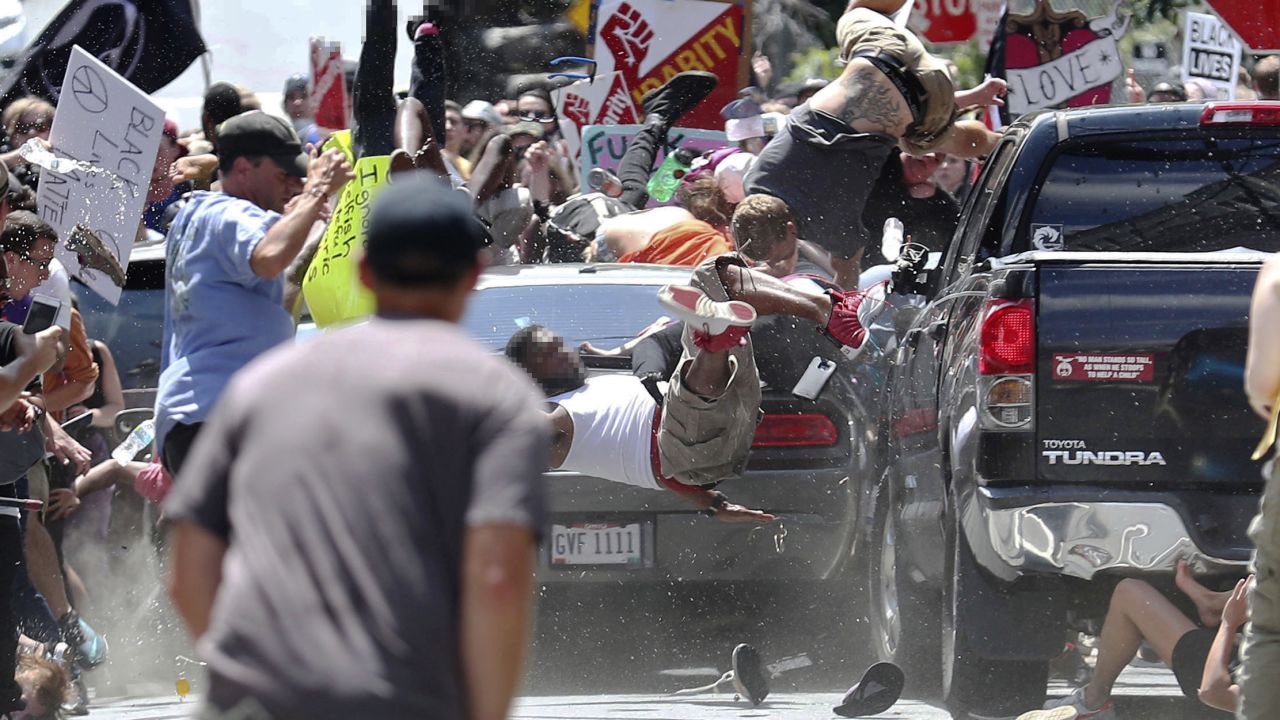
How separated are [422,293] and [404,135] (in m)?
5.25

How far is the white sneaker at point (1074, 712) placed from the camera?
670 centimetres

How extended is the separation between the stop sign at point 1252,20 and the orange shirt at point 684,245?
16.6 feet

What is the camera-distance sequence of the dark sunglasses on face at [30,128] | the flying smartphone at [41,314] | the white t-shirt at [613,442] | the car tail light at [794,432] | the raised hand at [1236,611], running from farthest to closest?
the dark sunglasses on face at [30,128]
the car tail light at [794,432]
the white t-shirt at [613,442]
the flying smartphone at [41,314]
the raised hand at [1236,611]

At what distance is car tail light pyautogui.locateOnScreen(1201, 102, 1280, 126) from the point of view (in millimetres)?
6746

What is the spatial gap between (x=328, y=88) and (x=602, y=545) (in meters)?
9.56

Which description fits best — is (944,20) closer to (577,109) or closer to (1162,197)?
(577,109)

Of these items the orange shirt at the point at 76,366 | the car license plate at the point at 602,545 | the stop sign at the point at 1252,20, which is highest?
the stop sign at the point at 1252,20

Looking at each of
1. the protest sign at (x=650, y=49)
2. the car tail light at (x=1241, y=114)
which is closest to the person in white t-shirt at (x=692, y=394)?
the car tail light at (x=1241, y=114)

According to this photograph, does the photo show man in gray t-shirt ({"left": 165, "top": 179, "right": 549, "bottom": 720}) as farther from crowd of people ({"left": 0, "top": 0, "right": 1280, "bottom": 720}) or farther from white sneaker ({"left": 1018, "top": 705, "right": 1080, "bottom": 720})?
white sneaker ({"left": 1018, "top": 705, "right": 1080, "bottom": 720})

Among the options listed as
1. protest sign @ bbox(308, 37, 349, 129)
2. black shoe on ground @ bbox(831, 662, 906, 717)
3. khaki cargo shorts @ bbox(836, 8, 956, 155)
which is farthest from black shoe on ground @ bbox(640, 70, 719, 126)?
black shoe on ground @ bbox(831, 662, 906, 717)

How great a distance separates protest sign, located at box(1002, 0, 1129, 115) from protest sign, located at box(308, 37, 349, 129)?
573 cm

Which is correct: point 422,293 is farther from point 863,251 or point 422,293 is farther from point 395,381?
point 863,251

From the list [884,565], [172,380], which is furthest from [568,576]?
[172,380]

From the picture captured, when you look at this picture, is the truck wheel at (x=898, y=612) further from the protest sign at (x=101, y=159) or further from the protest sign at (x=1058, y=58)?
the protest sign at (x=1058, y=58)
